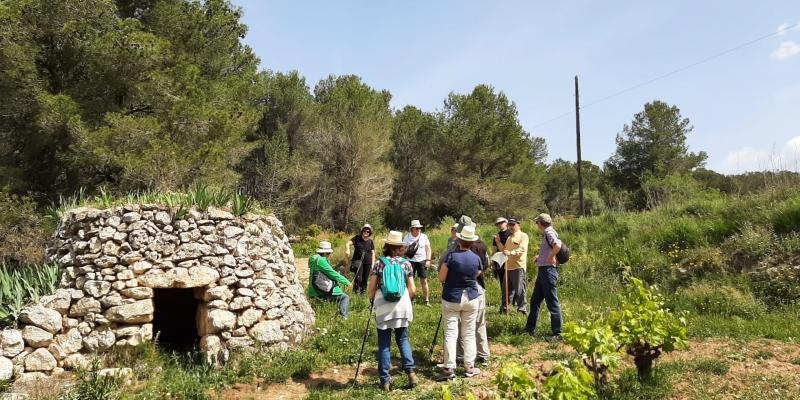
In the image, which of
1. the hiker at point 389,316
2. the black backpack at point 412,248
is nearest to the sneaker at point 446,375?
the hiker at point 389,316

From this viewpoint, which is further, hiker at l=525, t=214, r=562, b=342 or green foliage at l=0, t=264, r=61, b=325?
hiker at l=525, t=214, r=562, b=342

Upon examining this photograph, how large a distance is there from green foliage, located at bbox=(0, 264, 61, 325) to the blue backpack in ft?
14.1

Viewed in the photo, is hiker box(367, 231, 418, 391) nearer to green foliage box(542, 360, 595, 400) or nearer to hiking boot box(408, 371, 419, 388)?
hiking boot box(408, 371, 419, 388)

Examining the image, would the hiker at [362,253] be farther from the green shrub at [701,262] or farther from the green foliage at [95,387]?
the green shrub at [701,262]

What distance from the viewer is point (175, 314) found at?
27.4ft

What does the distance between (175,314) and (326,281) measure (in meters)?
2.68

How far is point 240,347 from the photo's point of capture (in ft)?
21.2

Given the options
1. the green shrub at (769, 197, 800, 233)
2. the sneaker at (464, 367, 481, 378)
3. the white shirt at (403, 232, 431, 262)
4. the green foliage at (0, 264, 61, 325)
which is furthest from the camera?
the green shrub at (769, 197, 800, 233)

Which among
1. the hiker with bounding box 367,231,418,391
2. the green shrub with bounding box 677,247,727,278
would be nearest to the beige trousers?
the hiker with bounding box 367,231,418,391

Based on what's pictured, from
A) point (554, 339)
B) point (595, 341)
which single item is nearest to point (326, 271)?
point (554, 339)

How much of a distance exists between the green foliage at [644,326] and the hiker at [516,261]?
2.64m

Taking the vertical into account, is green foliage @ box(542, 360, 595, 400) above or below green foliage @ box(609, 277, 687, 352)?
below

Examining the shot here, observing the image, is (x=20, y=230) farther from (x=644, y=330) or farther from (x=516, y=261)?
(x=644, y=330)

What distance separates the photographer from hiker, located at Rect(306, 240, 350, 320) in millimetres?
8000
